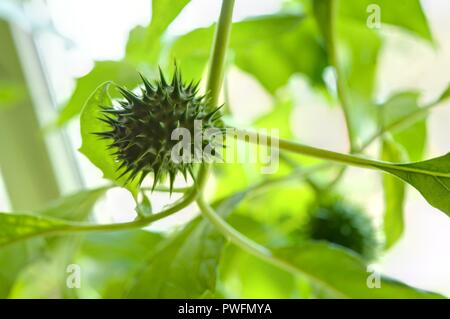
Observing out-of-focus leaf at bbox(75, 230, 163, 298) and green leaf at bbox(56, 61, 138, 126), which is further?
out-of-focus leaf at bbox(75, 230, 163, 298)

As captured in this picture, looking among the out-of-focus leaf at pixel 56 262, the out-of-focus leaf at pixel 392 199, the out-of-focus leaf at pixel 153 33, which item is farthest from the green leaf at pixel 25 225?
the out-of-focus leaf at pixel 392 199

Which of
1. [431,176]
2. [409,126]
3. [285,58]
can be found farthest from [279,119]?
[431,176]

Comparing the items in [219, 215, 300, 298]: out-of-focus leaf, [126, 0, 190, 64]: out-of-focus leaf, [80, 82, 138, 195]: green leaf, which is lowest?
[219, 215, 300, 298]: out-of-focus leaf

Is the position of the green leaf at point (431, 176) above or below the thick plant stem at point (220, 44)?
below

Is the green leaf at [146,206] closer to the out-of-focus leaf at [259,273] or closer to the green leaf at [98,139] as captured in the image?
the green leaf at [98,139]

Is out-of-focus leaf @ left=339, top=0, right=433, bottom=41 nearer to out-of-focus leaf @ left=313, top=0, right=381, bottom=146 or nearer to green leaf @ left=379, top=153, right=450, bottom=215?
out-of-focus leaf @ left=313, top=0, right=381, bottom=146

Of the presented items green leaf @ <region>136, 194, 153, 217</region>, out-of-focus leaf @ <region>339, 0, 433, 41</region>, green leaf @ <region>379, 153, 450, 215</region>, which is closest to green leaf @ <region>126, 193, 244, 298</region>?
green leaf @ <region>136, 194, 153, 217</region>

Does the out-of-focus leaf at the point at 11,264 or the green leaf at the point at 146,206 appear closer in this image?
the green leaf at the point at 146,206

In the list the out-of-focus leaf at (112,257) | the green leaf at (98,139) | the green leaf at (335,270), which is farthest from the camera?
the out-of-focus leaf at (112,257)

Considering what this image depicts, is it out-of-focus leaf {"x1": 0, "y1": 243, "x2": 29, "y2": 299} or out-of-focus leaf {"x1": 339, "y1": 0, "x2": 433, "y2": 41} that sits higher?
out-of-focus leaf {"x1": 339, "y1": 0, "x2": 433, "y2": 41}
